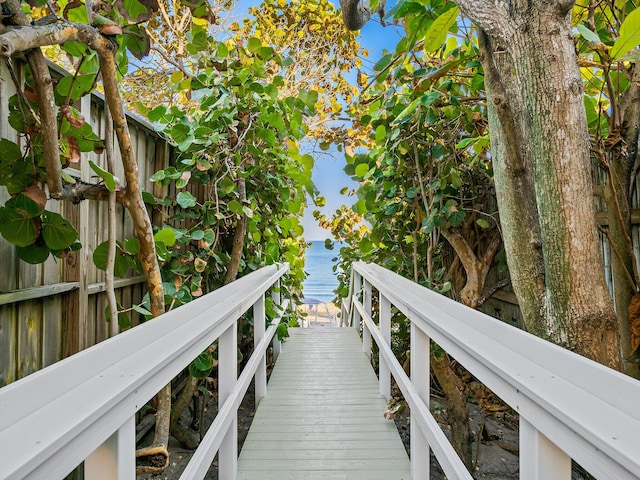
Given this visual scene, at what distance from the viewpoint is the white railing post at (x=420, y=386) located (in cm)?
148

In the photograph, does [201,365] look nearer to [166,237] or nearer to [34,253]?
[166,237]

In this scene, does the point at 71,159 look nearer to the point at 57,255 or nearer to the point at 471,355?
the point at 57,255

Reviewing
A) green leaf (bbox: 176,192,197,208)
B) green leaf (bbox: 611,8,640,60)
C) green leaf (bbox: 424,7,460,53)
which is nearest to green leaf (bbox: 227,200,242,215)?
green leaf (bbox: 176,192,197,208)

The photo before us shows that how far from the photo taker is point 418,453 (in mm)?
1526

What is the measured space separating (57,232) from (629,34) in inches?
63.2

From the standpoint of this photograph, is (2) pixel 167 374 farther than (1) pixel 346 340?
No

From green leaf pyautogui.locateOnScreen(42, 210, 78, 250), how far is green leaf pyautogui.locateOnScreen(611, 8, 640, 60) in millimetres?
1545

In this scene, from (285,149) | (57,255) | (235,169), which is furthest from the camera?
(285,149)

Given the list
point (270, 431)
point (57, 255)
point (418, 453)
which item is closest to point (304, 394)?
point (270, 431)

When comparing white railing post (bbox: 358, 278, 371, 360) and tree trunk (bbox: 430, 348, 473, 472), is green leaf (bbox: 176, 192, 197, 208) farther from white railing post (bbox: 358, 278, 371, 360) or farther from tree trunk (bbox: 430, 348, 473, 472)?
white railing post (bbox: 358, 278, 371, 360)

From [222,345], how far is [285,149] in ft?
5.57

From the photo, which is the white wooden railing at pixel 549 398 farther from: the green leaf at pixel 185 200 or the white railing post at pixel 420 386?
the green leaf at pixel 185 200

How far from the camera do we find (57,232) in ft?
3.72

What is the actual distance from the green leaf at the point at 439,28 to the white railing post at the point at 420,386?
105 cm
